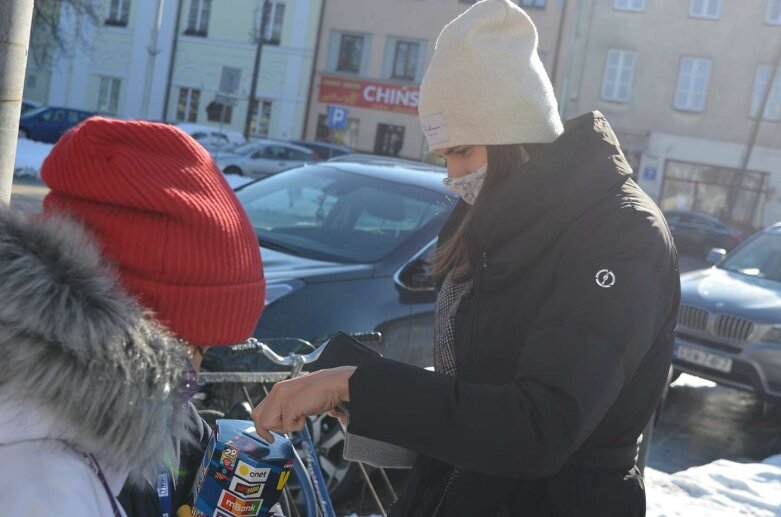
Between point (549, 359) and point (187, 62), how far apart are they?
41126 millimetres

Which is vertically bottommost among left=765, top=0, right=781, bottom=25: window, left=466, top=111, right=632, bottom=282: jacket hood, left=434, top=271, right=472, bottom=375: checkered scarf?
left=434, top=271, right=472, bottom=375: checkered scarf

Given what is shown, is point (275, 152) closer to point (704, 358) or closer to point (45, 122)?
point (45, 122)

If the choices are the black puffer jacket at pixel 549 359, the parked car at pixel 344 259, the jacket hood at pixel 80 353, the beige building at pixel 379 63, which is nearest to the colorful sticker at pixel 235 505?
the black puffer jacket at pixel 549 359

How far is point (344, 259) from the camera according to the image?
5.33 m

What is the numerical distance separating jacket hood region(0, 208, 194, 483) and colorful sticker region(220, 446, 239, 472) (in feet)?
1.31

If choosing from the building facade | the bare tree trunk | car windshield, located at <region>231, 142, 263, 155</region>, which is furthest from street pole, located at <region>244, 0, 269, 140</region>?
the bare tree trunk

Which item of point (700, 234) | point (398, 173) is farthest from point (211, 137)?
point (398, 173)

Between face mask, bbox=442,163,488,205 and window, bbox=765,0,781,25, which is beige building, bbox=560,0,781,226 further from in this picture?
face mask, bbox=442,163,488,205

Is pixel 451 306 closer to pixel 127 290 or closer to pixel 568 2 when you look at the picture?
pixel 127 290

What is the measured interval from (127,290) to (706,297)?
7.78 metres

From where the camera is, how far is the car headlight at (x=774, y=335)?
7.91m

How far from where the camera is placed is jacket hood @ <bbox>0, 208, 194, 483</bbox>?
1.21m

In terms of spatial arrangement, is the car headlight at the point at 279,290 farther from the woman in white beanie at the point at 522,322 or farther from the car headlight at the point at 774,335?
the car headlight at the point at 774,335

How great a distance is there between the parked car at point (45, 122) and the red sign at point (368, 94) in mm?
→ 10805
